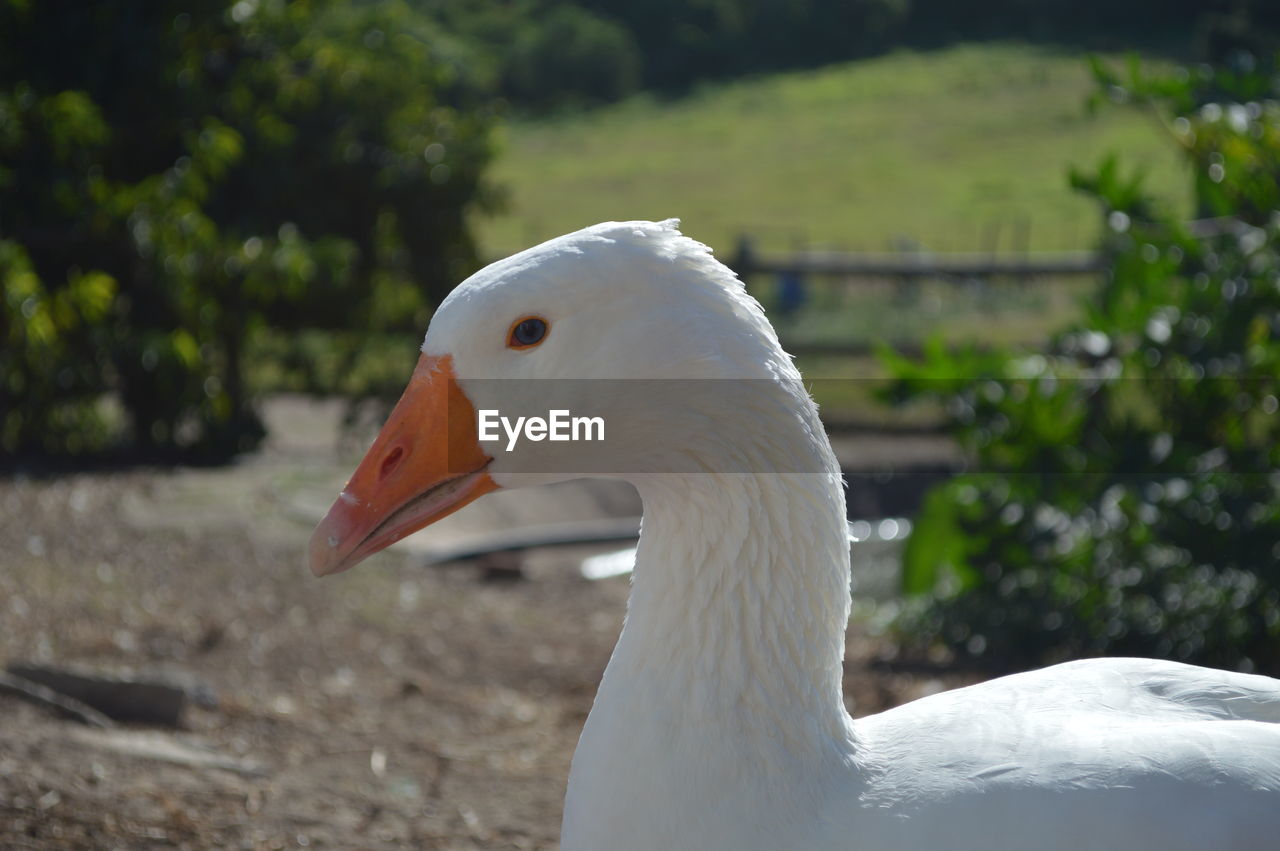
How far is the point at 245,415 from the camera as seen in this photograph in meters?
8.55

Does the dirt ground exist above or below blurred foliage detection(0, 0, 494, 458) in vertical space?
below

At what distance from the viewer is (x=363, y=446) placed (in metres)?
9.72

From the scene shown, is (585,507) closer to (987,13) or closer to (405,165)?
(405,165)

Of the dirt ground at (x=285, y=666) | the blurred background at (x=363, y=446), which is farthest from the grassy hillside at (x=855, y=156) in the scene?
the dirt ground at (x=285, y=666)

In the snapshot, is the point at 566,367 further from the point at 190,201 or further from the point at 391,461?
the point at 190,201

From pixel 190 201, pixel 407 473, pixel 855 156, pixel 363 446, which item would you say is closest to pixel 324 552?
pixel 407 473

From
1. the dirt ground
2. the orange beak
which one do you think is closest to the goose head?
the orange beak

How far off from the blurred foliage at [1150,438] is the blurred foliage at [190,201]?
4912 millimetres

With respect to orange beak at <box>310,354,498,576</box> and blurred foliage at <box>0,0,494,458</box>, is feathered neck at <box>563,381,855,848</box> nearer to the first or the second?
orange beak at <box>310,354,498,576</box>

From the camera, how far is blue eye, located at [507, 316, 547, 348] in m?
1.91

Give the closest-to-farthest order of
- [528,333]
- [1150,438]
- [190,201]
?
[528,333]
[1150,438]
[190,201]

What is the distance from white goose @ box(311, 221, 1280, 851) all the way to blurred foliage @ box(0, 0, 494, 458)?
237 inches

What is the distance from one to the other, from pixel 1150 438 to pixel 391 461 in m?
3.75

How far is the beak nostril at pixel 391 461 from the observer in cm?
197
